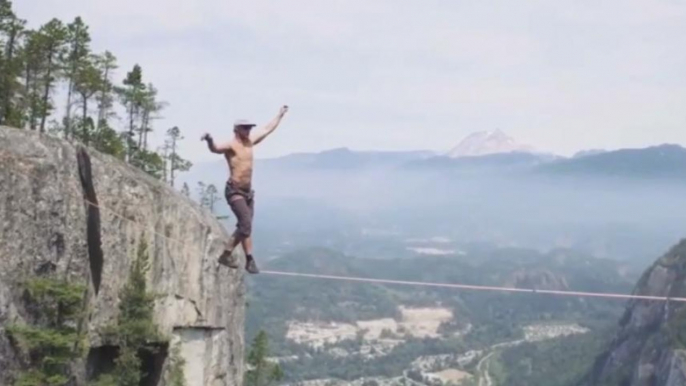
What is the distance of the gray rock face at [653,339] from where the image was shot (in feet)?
309

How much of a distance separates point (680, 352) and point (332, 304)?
10848 centimetres

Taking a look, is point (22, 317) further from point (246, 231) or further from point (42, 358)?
point (246, 231)

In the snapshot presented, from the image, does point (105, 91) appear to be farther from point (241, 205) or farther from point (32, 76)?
point (241, 205)

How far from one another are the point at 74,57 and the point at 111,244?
13.8m

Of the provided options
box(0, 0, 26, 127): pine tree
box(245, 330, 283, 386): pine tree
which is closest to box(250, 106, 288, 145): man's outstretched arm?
box(0, 0, 26, 127): pine tree

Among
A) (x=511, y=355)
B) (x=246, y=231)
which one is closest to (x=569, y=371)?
(x=511, y=355)

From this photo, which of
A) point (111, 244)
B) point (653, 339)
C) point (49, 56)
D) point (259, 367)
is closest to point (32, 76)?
point (49, 56)

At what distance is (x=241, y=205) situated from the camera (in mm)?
12672

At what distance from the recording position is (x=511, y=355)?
141875mm

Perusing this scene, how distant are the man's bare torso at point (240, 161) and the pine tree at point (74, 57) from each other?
2507 centimetres

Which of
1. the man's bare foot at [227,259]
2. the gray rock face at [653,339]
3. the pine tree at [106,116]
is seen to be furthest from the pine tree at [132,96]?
the gray rock face at [653,339]

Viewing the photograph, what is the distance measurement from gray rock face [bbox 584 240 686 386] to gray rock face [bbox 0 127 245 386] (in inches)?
2723

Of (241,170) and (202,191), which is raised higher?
(202,191)

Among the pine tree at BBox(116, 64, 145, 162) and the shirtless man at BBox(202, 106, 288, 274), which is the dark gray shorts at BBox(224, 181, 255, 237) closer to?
the shirtless man at BBox(202, 106, 288, 274)
